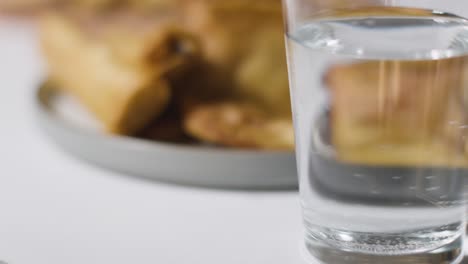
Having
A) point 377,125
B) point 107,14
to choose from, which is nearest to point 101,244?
point 377,125

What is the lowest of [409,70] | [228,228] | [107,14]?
[107,14]

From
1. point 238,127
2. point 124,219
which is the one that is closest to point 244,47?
point 238,127

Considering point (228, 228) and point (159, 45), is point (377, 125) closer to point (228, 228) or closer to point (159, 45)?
point (228, 228)

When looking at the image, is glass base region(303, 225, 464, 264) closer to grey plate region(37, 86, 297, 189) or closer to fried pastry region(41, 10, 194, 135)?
grey plate region(37, 86, 297, 189)

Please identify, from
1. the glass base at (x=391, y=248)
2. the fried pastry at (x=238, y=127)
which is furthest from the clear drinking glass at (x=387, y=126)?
the fried pastry at (x=238, y=127)

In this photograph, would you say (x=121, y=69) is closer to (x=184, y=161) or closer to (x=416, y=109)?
(x=184, y=161)

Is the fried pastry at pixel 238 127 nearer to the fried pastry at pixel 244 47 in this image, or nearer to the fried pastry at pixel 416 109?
the fried pastry at pixel 244 47

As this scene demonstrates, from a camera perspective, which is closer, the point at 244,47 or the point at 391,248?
the point at 391,248
